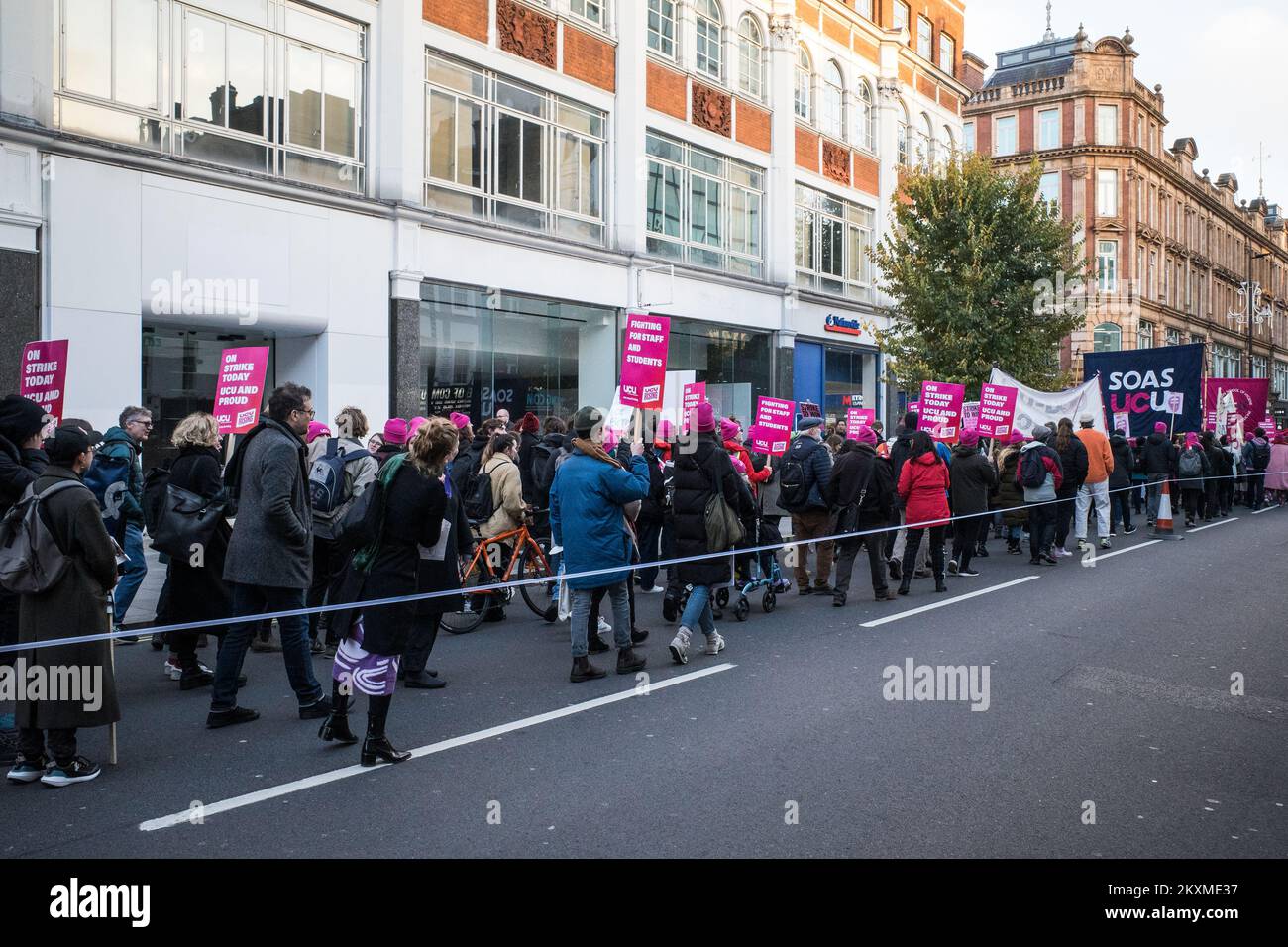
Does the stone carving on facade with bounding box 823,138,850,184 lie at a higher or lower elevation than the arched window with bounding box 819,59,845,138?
lower

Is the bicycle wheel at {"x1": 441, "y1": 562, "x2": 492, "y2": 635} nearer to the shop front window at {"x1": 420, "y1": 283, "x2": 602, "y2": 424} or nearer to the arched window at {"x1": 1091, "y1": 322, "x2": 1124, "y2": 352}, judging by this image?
the shop front window at {"x1": 420, "y1": 283, "x2": 602, "y2": 424}

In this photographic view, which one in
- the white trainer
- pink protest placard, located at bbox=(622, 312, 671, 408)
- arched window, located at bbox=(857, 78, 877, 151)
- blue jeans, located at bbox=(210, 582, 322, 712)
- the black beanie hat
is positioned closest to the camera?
the black beanie hat

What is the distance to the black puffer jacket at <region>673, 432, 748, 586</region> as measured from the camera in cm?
891

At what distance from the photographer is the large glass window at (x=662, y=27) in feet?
74.3

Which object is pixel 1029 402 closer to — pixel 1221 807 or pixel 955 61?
pixel 1221 807

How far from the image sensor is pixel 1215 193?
228ft

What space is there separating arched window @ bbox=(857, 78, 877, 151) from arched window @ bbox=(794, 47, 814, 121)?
2.90m

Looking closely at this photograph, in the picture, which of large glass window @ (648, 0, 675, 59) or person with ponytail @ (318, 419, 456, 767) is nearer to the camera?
person with ponytail @ (318, 419, 456, 767)

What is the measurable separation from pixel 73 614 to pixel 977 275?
23.7 m

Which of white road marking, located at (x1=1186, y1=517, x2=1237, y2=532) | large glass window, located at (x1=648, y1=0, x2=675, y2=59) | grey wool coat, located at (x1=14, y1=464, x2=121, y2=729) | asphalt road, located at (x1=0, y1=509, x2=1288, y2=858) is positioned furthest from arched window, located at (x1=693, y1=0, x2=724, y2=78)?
grey wool coat, located at (x1=14, y1=464, x2=121, y2=729)

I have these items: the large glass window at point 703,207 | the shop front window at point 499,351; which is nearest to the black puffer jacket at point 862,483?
the shop front window at point 499,351

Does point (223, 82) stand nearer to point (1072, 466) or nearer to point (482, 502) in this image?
point (482, 502)

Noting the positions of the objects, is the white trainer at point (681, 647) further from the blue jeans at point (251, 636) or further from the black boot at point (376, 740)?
the black boot at point (376, 740)
